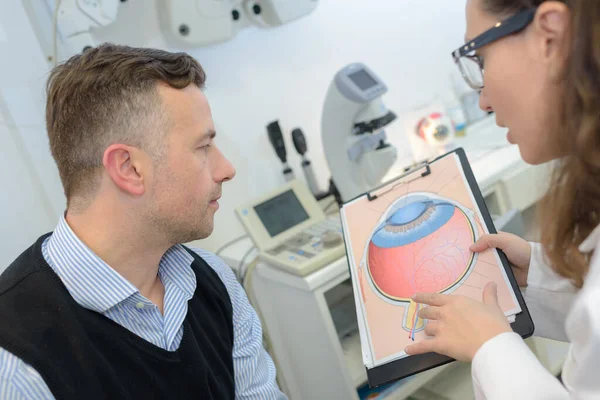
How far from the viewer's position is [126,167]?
92cm

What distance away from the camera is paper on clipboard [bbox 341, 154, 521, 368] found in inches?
34.5

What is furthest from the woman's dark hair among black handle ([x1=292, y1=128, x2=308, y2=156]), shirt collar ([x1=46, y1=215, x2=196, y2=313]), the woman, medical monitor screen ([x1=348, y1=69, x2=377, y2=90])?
black handle ([x1=292, y1=128, x2=308, y2=156])

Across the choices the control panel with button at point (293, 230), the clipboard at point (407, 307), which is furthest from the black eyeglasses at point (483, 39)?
the control panel with button at point (293, 230)

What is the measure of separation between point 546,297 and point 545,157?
309 mm

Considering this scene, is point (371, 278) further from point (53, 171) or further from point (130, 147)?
point (53, 171)

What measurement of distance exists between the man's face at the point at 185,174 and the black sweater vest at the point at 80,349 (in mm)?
194

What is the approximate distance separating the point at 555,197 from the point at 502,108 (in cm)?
15

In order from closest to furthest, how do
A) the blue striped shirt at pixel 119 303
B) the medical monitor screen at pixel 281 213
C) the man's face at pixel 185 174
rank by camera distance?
the blue striped shirt at pixel 119 303 < the man's face at pixel 185 174 < the medical monitor screen at pixel 281 213

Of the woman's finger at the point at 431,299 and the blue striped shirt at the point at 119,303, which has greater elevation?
the blue striped shirt at the point at 119,303

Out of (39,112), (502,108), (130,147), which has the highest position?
(39,112)

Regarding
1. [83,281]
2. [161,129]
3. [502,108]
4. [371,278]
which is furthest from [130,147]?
[502,108]

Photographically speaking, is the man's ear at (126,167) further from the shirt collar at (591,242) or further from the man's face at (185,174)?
the shirt collar at (591,242)

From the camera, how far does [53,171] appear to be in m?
A: 1.53

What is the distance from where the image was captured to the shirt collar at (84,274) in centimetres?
83
